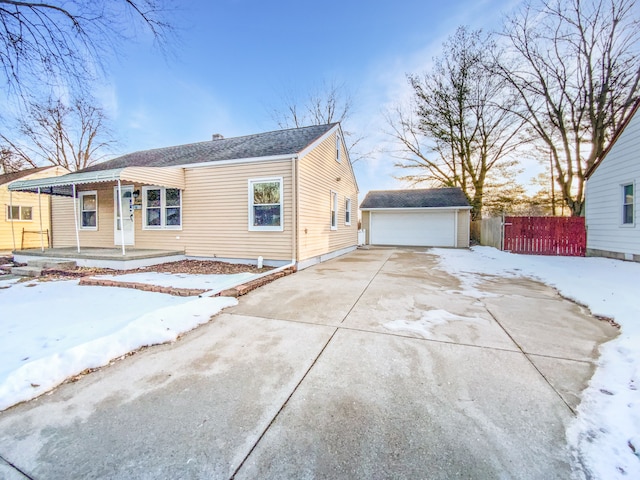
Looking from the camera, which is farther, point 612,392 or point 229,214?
point 229,214

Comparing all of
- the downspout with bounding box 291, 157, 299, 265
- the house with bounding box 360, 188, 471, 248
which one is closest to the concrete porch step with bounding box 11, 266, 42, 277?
the downspout with bounding box 291, 157, 299, 265

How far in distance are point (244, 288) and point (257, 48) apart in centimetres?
1049

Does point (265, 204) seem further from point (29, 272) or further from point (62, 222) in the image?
point (62, 222)

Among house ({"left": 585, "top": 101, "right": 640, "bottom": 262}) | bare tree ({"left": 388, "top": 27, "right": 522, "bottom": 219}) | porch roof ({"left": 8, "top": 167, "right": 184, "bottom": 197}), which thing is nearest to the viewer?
porch roof ({"left": 8, "top": 167, "right": 184, "bottom": 197})

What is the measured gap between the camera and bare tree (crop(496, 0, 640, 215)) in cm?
1248

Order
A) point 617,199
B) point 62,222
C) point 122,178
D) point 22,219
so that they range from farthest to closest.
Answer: point 22,219
point 62,222
point 617,199
point 122,178

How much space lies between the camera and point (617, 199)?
889 centimetres

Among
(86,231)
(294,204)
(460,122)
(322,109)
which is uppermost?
(322,109)

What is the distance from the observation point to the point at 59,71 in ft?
17.7

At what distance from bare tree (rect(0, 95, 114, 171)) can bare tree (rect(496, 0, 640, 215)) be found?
27.0 meters

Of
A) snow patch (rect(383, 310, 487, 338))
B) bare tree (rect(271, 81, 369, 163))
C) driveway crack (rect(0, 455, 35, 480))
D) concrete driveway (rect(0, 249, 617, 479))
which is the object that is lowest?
concrete driveway (rect(0, 249, 617, 479))

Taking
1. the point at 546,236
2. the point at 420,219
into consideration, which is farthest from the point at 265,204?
the point at 420,219

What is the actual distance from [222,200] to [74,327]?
18.3ft

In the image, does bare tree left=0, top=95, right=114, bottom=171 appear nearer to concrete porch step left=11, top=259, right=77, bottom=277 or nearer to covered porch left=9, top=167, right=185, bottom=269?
covered porch left=9, top=167, right=185, bottom=269
